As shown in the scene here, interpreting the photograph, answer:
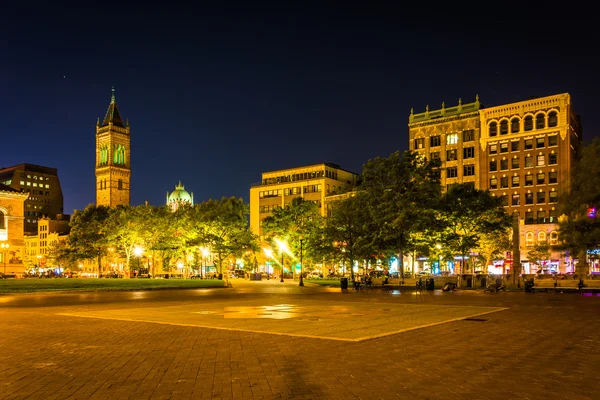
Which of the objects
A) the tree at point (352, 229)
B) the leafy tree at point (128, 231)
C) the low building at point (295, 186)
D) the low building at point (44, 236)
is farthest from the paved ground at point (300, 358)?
the low building at point (44, 236)

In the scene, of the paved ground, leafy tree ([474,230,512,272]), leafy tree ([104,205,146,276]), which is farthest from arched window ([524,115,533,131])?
the paved ground

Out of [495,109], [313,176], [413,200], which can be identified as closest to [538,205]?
[495,109]

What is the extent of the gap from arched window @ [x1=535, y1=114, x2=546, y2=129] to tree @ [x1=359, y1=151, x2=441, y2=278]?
151 feet

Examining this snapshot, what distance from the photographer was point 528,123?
9425cm

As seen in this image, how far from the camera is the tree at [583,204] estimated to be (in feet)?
96.5

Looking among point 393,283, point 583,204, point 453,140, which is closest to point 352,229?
point 393,283

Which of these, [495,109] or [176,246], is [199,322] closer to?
[176,246]

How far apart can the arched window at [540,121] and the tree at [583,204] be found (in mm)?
65180

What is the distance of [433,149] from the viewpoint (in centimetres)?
10581

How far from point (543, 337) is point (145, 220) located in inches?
2841

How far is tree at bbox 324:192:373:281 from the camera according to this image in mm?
55219

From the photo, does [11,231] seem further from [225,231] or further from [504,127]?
[504,127]

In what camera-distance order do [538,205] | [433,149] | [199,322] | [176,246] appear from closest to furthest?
[199,322], [176,246], [538,205], [433,149]

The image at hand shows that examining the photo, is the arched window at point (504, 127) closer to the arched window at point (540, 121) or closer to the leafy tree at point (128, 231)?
the arched window at point (540, 121)
